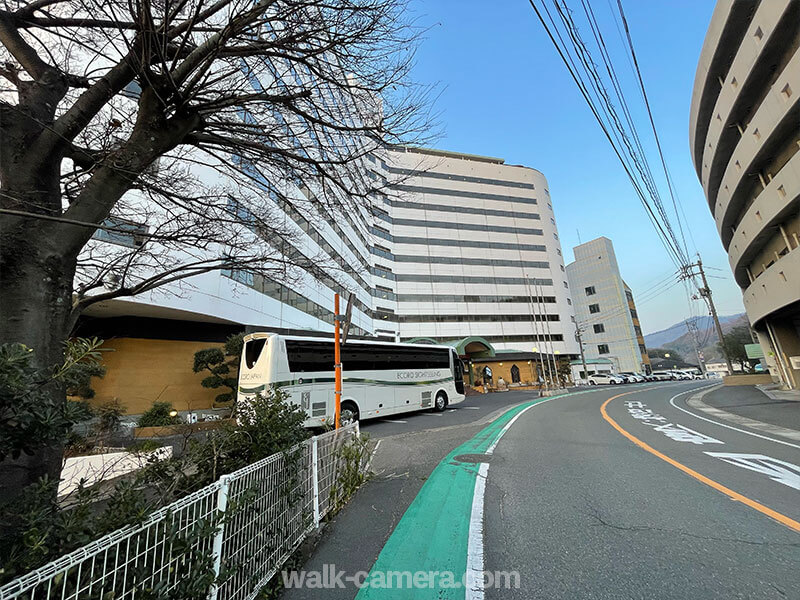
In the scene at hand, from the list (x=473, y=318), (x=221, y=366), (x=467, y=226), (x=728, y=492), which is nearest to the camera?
(x=728, y=492)

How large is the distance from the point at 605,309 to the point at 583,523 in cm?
6086

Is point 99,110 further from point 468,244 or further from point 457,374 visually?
point 468,244

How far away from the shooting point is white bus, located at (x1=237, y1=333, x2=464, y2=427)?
9.87 m

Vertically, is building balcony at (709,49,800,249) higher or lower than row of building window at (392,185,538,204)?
lower

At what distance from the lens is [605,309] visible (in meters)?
54.6

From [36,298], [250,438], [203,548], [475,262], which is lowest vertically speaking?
[203,548]

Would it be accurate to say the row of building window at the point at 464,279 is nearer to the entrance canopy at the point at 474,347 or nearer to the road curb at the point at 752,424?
the entrance canopy at the point at 474,347

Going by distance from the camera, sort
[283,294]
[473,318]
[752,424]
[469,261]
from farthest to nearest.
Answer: [469,261]
[473,318]
[283,294]
[752,424]

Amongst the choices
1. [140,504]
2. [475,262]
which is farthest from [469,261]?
[140,504]

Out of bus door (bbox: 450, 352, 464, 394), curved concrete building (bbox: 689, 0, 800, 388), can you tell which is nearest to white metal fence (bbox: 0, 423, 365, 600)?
bus door (bbox: 450, 352, 464, 394)

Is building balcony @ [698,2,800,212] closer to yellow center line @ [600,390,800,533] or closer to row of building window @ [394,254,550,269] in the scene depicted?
yellow center line @ [600,390,800,533]

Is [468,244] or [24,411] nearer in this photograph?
Result: [24,411]

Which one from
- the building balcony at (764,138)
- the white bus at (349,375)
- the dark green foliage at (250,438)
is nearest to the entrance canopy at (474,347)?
the white bus at (349,375)

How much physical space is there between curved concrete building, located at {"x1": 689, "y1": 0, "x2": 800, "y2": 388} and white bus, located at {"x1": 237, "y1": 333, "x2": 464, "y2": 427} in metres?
13.5
